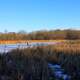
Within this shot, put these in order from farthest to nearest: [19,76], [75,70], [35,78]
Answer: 1. [75,70]
2. [35,78]
3. [19,76]

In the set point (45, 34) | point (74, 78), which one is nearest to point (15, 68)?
point (74, 78)

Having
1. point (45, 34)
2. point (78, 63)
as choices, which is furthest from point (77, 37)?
point (78, 63)

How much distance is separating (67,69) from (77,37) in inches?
1644

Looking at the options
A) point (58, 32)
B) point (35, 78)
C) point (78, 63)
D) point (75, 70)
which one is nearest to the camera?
point (35, 78)

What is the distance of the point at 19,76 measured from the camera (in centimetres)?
681

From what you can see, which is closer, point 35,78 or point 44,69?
point 35,78

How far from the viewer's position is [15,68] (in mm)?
7520

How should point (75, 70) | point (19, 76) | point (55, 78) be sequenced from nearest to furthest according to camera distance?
point (19, 76)
point (55, 78)
point (75, 70)

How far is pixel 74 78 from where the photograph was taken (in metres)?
7.92

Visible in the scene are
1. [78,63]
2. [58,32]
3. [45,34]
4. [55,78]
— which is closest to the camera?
[55,78]

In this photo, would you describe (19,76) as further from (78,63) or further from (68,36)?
(68,36)

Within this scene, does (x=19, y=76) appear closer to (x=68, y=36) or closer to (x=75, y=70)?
→ (x=75, y=70)

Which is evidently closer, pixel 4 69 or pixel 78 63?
pixel 4 69

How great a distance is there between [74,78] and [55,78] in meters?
0.61
